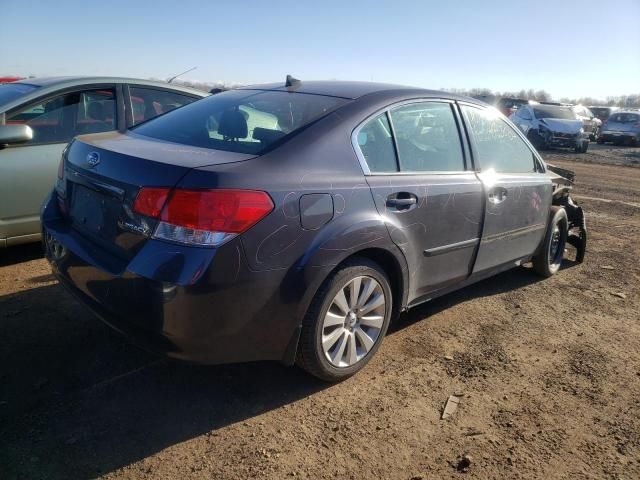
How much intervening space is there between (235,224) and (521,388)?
199cm

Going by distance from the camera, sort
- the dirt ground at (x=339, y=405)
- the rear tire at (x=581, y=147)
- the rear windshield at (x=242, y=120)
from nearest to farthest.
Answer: the dirt ground at (x=339, y=405) → the rear windshield at (x=242, y=120) → the rear tire at (x=581, y=147)

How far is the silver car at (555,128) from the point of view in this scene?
1838cm

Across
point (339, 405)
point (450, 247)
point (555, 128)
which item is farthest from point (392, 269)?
point (555, 128)

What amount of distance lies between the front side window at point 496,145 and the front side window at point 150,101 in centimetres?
282

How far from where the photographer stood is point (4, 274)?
429cm

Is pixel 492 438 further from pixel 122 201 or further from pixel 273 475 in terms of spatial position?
pixel 122 201

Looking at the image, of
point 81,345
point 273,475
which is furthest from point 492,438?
point 81,345

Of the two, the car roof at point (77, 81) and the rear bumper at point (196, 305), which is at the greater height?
the car roof at point (77, 81)

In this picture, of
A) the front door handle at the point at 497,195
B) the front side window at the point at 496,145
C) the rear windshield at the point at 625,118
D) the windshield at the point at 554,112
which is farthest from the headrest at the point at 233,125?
the rear windshield at the point at 625,118

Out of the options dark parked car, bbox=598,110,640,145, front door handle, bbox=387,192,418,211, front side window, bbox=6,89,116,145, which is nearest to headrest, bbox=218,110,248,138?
front door handle, bbox=387,192,418,211

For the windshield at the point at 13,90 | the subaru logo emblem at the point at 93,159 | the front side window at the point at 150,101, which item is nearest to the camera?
the subaru logo emblem at the point at 93,159

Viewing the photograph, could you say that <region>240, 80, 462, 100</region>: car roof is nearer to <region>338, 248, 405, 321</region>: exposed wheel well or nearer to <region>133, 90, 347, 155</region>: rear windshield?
<region>133, 90, 347, 155</region>: rear windshield

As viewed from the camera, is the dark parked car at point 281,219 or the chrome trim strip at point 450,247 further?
the chrome trim strip at point 450,247

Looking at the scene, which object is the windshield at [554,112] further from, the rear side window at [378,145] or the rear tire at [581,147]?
the rear side window at [378,145]
